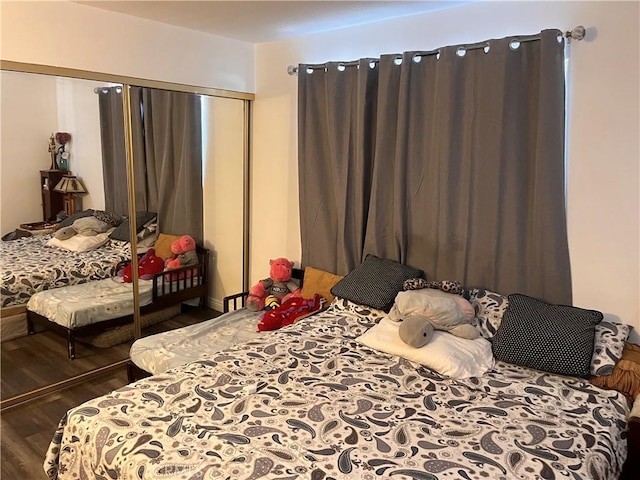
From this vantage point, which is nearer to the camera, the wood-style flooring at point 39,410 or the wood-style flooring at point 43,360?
the wood-style flooring at point 39,410

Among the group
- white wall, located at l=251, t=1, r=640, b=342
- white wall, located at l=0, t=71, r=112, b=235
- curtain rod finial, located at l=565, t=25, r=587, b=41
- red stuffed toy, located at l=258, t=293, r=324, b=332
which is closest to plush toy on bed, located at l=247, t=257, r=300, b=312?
red stuffed toy, located at l=258, t=293, r=324, b=332

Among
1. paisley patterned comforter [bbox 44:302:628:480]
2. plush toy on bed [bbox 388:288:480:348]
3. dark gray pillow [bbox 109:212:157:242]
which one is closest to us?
paisley patterned comforter [bbox 44:302:628:480]

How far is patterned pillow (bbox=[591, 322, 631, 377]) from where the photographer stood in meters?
2.27

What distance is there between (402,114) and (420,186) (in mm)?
453

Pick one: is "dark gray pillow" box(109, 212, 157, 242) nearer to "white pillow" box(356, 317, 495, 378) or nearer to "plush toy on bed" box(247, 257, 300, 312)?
"plush toy on bed" box(247, 257, 300, 312)

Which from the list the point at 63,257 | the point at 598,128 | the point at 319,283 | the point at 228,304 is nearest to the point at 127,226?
the point at 63,257

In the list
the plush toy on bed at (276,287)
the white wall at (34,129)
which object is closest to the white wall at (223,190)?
the plush toy on bed at (276,287)

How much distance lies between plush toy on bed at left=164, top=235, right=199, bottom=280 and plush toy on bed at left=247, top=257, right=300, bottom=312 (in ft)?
1.95

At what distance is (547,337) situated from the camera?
2.36 meters

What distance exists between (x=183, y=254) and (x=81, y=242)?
78 centimetres

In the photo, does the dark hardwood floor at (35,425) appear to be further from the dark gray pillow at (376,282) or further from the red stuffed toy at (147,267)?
the dark gray pillow at (376,282)

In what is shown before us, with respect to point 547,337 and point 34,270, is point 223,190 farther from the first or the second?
point 547,337

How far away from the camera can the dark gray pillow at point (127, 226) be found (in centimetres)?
343

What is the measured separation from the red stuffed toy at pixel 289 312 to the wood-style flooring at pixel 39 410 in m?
0.96
